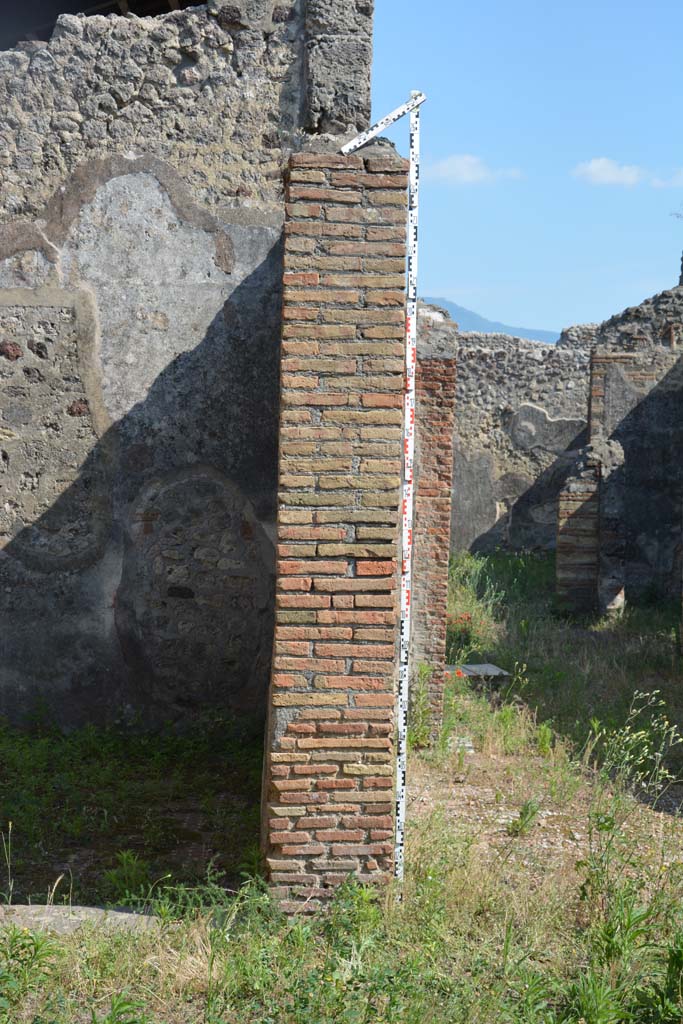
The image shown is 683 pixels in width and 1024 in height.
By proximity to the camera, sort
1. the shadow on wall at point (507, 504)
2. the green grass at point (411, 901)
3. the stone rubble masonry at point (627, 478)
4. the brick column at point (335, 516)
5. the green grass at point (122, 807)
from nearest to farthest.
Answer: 1. the green grass at point (411, 901)
2. the brick column at point (335, 516)
3. the green grass at point (122, 807)
4. the stone rubble masonry at point (627, 478)
5. the shadow on wall at point (507, 504)

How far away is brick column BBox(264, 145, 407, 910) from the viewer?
10.7ft

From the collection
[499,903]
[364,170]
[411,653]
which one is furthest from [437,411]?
[499,903]

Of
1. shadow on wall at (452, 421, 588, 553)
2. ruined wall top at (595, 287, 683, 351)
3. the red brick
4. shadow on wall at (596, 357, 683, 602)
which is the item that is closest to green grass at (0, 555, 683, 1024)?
the red brick

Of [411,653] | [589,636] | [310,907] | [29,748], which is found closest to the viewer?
[310,907]

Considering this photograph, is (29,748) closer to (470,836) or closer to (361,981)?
(470,836)

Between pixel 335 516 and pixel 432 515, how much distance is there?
8.64 feet

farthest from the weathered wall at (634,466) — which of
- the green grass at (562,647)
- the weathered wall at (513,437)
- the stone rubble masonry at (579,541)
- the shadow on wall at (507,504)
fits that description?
the shadow on wall at (507,504)

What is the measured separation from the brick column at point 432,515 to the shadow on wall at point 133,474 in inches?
41.8

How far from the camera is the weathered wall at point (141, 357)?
509 cm

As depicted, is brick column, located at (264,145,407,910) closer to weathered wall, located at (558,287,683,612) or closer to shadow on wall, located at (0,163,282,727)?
shadow on wall, located at (0,163,282,727)

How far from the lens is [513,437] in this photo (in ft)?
49.2

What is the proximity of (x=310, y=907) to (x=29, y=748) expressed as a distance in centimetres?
230

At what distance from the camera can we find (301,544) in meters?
3.29

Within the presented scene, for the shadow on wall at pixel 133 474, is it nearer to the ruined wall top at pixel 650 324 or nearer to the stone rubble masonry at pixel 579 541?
the stone rubble masonry at pixel 579 541
